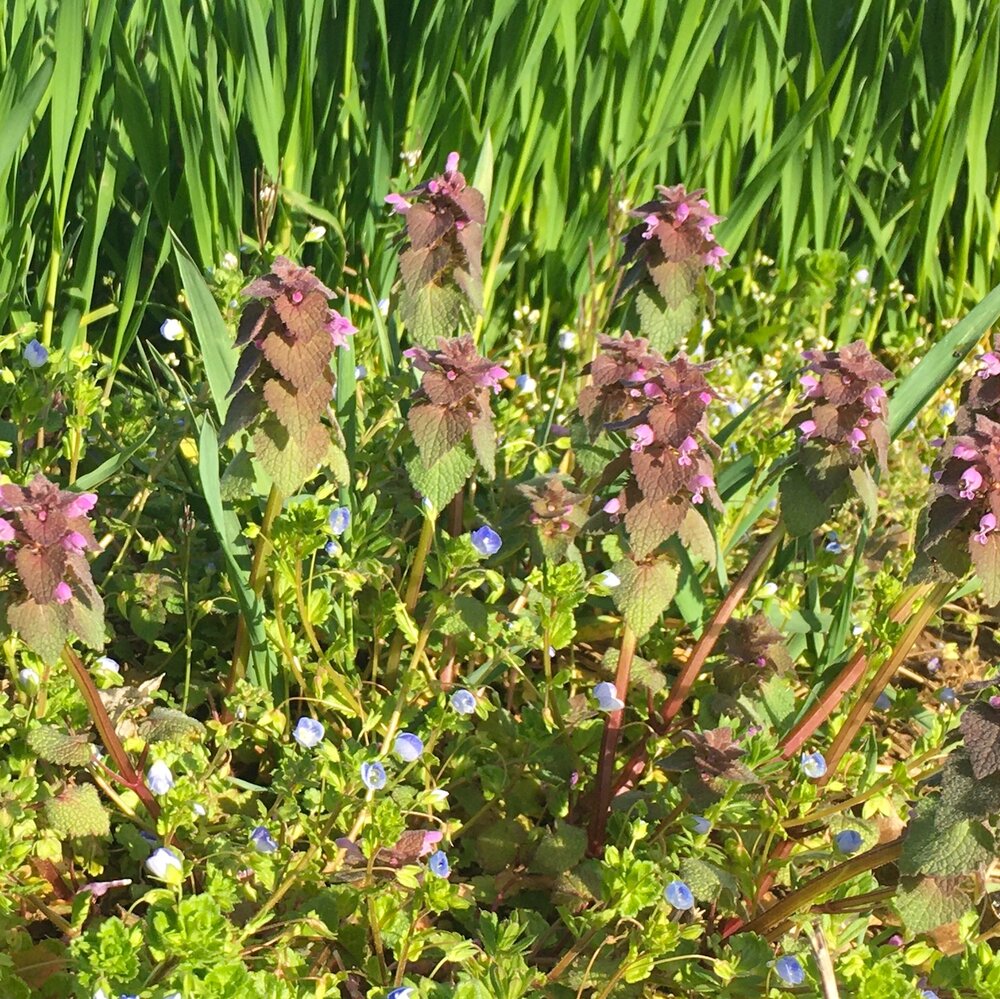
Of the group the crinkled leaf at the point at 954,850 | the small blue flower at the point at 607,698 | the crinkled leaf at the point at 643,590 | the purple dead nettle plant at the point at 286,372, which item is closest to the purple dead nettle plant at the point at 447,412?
the purple dead nettle plant at the point at 286,372

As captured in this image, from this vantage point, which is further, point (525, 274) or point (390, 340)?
point (525, 274)

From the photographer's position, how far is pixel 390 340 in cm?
235

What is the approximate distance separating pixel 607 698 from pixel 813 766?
0.29 meters

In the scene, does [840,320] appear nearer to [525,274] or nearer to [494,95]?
[525,274]

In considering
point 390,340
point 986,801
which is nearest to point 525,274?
point 390,340

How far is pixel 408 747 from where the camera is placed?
5.17ft

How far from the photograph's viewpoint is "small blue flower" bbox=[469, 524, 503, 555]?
6.00 ft

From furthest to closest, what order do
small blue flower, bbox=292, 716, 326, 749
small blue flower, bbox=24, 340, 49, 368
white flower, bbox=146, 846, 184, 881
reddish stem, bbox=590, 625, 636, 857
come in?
1. small blue flower, bbox=24, 340, 49, 368
2. reddish stem, bbox=590, 625, 636, 857
3. small blue flower, bbox=292, 716, 326, 749
4. white flower, bbox=146, 846, 184, 881

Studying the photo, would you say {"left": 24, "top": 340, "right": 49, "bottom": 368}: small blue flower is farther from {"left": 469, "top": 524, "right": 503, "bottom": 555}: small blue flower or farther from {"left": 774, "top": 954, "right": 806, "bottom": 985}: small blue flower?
{"left": 774, "top": 954, "right": 806, "bottom": 985}: small blue flower

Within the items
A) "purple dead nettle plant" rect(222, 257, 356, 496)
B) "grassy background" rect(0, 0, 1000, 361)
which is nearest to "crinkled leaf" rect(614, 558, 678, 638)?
"purple dead nettle plant" rect(222, 257, 356, 496)

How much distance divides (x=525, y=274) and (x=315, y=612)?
154 cm

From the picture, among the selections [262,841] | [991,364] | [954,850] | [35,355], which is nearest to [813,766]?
[954,850]

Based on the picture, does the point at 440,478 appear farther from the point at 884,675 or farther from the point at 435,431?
the point at 884,675

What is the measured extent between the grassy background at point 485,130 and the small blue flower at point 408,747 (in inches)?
44.5
